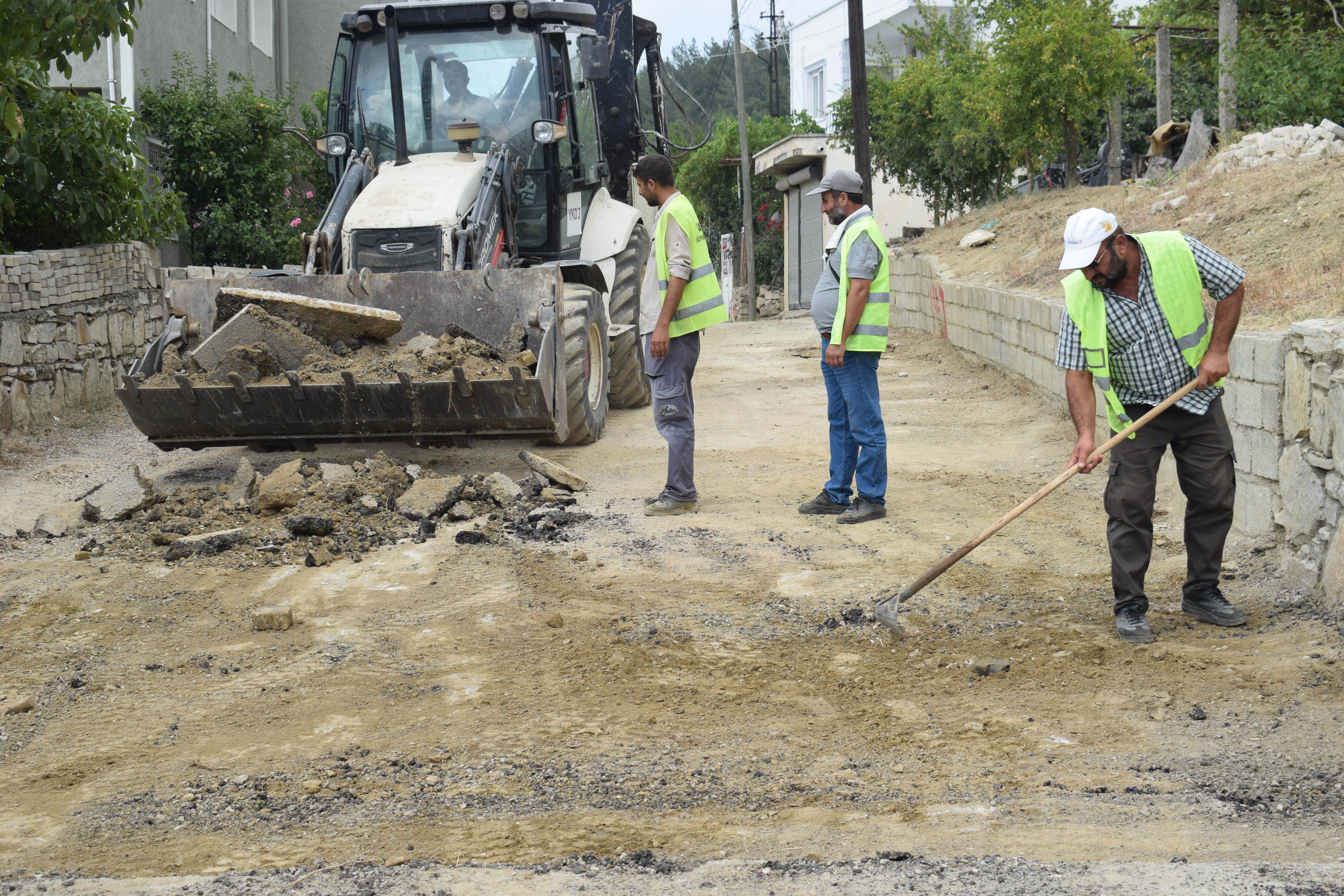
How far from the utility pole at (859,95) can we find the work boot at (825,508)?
10.6 metres

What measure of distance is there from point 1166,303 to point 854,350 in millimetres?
2132

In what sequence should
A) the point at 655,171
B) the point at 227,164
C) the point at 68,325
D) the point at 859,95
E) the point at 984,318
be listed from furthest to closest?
the point at 859,95
the point at 227,164
the point at 984,318
the point at 68,325
the point at 655,171

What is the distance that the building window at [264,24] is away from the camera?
18.6 metres

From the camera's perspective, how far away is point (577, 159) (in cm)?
924

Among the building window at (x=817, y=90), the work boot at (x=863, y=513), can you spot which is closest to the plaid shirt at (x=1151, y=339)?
the work boot at (x=863, y=513)

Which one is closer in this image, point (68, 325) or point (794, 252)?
point (68, 325)

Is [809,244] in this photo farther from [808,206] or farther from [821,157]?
[821,157]

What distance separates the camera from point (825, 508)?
21.4 feet

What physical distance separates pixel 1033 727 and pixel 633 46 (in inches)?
354

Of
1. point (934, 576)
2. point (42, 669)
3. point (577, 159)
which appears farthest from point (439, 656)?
point (577, 159)

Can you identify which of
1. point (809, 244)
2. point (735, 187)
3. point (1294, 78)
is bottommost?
point (809, 244)

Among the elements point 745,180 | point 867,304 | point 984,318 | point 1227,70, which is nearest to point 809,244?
point 745,180

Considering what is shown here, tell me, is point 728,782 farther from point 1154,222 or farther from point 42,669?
point 1154,222

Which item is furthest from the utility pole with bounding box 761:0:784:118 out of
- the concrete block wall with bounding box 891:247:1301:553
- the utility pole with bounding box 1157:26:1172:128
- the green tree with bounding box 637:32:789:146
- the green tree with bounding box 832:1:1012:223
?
the concrete block wall with bounding box 891:247:1301:553
